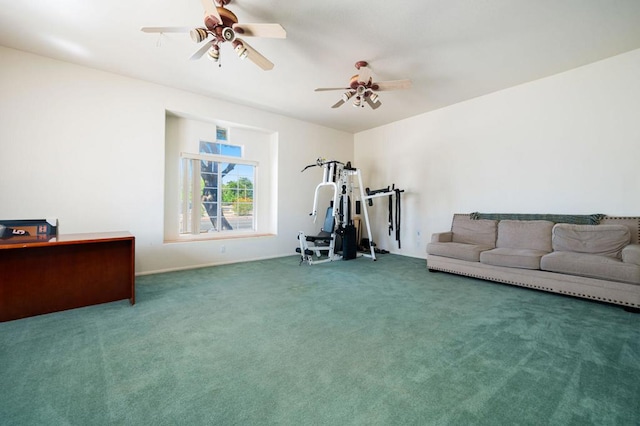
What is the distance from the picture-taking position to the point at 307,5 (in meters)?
2.56

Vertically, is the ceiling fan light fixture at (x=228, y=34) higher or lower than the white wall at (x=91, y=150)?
higher

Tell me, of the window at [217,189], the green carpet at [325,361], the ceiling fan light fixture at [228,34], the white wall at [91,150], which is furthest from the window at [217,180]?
the ceiling fan light fixture at [228,34]

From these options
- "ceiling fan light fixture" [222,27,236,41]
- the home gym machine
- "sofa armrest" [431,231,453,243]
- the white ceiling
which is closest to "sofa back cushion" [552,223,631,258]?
"sofa armrest" [431,231,453,243]

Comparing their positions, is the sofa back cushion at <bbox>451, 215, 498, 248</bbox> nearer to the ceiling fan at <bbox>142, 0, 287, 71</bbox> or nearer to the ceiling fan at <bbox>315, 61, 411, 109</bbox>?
the ceiling fan at <bbox>315, 61, 411, 109</bbox>

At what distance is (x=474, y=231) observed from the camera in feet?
14.7

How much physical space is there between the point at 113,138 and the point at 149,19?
76.1 inches

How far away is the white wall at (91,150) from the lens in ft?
11.0

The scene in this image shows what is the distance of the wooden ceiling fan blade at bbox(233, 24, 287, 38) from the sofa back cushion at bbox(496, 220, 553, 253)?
13.6 ft

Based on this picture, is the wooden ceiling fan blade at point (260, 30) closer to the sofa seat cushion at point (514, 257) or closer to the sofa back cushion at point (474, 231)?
the sofa seat cushion at point (514, 257)

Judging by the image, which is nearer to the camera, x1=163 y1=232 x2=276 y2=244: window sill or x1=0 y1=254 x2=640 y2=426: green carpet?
x1=0 y1=254 x2=640 y2=426: green carpet

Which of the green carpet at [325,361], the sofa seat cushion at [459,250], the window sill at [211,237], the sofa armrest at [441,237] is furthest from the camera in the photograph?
the window sill at [211,237]

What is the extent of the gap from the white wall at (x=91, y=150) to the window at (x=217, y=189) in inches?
21.1

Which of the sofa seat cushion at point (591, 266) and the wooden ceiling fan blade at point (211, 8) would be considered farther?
the sofa seat cushion at point (591, 266)

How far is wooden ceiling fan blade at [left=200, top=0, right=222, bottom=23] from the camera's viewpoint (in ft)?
7.22
